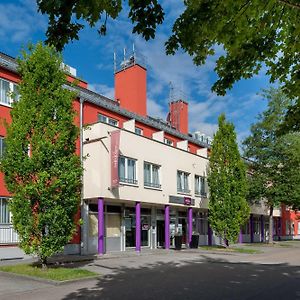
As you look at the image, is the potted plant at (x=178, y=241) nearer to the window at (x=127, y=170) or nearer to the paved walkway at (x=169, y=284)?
the window at (x=127, y=170)

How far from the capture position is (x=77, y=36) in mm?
4973

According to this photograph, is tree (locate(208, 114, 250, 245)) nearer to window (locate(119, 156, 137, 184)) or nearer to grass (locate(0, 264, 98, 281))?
window (locate(119, 156, 137, 184))

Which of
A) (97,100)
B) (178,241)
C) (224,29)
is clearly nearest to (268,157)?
(178,241)

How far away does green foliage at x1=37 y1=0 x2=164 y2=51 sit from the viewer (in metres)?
4.61

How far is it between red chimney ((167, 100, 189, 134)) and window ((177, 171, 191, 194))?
925 cm

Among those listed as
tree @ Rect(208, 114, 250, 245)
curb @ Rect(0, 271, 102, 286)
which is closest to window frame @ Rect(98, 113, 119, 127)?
tree @ Rect(208, 114, 250, 245)

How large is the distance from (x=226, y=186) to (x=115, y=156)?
10093 millimetres

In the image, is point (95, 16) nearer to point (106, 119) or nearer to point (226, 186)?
point (106, 119)

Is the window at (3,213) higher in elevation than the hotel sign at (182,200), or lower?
lower

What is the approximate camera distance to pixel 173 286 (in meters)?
12.2

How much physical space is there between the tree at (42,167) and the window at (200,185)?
1819 cm

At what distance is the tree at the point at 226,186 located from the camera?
29562 millimetres

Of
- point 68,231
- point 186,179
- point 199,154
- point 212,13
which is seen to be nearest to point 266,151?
point 199,154

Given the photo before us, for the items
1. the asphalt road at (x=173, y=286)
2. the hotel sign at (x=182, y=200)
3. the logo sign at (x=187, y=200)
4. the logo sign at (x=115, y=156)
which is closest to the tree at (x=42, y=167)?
the asphalt road at (x=173, y=286)
